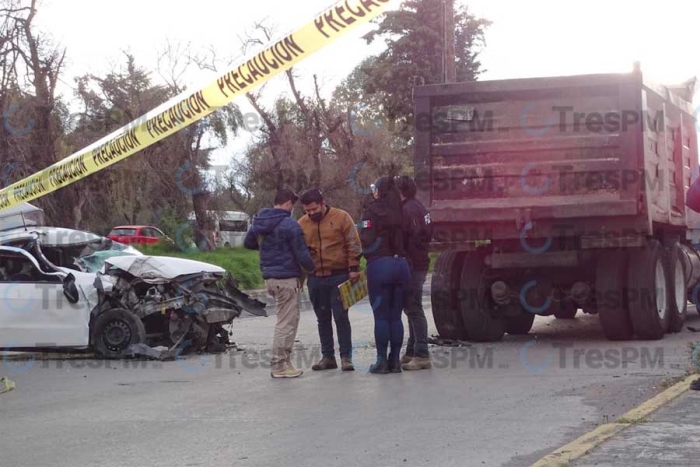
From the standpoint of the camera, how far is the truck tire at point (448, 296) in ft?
44.3

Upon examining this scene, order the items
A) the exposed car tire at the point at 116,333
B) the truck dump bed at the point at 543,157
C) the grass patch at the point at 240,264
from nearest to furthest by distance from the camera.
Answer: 1. the truck dump bed at the point at 543,157
2. the exposed car tire at the point at 116,333
3. the grass patch at the point at 240,264

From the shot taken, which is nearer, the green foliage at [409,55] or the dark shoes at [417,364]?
the dark shoes at [417,364]

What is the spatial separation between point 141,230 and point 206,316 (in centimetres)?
3203

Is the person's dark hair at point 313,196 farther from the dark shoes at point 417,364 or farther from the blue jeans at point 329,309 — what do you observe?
the dark shoes at point 417,364

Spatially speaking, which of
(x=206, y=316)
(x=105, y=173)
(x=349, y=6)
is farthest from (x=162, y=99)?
(x=349, y=6)

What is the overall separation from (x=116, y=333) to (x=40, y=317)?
0.85 m

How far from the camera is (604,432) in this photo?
6.71 meters

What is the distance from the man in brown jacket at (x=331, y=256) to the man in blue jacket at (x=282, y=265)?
1.12 feet

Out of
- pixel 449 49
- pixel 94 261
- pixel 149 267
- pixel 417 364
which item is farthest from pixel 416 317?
pixel 449 49

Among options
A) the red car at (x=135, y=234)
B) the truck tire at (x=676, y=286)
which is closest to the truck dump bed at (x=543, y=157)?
the truck tire at (x=676, y=286)

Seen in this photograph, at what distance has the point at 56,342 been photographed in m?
12.8

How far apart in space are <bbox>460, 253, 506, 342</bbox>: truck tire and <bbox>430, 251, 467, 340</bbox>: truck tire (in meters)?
0.09

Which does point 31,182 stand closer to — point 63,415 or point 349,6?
point 63,415

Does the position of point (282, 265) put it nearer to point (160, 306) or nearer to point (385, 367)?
point (385, 367)
